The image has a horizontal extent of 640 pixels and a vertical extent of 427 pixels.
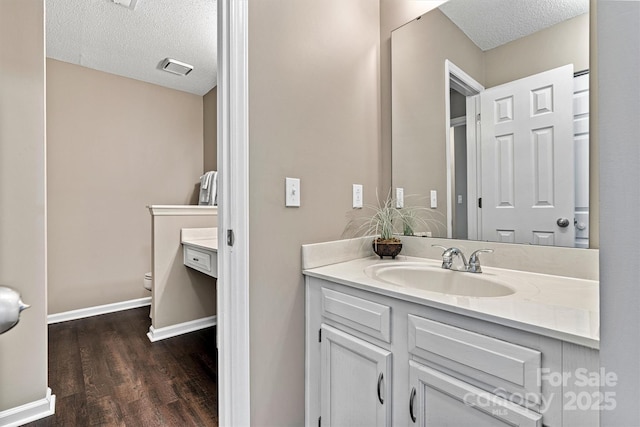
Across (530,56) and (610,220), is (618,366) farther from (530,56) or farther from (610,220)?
(530,56)

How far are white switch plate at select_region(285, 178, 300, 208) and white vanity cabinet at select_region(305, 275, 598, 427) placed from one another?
1.04ft

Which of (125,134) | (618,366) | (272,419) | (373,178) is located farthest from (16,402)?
(125,134)

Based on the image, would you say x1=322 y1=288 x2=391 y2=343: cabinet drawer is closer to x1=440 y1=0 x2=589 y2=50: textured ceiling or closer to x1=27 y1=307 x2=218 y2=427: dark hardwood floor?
x1=27 y1=307 x2=218 y2=427: dark hardwood floor

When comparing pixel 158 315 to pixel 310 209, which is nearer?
pixel 310 209

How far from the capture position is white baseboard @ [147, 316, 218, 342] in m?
2.47

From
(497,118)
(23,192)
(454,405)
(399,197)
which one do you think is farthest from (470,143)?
(23,192)

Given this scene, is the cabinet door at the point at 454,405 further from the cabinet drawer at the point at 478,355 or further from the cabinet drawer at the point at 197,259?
the cabinet drawer at the point at 197,259

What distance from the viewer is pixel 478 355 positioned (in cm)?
80

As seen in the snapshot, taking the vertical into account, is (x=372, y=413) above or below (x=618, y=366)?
below

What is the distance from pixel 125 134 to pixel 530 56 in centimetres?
356

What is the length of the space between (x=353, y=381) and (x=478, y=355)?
1.59 feet

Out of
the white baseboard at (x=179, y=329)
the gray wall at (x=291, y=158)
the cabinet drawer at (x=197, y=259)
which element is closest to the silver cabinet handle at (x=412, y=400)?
the gray wall at (x=291, y=158)

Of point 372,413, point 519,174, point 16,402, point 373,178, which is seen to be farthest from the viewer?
point 373,178

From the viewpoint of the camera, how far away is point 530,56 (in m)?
1.25
